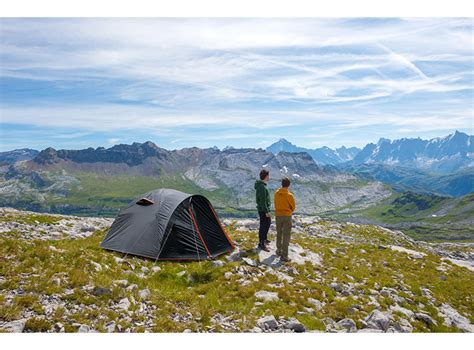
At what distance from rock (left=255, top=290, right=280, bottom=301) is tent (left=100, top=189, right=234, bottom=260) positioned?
17.6ft

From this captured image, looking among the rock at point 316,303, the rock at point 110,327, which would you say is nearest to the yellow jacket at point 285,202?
the rock at point 316,303

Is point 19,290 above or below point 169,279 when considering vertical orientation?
above

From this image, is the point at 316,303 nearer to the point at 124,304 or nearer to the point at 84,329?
the point at 124,304

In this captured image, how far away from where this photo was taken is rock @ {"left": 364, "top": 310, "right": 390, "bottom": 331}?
1215 cm

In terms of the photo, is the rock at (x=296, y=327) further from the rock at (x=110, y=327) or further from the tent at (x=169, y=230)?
the tent at (x=169, y=230)

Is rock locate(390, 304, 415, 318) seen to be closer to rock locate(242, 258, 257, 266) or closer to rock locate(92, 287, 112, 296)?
rock locate(242, 258, 257, 266)

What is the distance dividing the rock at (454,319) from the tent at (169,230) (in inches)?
454

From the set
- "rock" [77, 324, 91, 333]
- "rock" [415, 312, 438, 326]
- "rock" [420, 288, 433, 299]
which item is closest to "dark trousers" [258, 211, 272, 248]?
"rock" [415, 312, 438, 326]

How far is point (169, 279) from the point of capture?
15250 mm

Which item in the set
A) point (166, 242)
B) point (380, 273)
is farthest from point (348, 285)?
point (166, 242)

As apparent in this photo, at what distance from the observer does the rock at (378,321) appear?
39.9 ft

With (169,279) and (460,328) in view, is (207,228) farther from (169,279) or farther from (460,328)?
(460,328)

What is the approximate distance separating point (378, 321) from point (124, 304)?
9447mm
